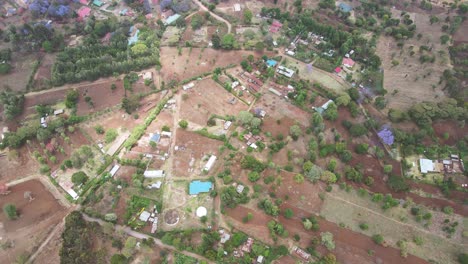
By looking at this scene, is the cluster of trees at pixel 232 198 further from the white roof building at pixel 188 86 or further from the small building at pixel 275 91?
the white roof building at pixel 188 86

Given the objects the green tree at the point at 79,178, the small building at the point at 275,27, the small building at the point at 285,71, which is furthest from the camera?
the small building at the point at 275,27

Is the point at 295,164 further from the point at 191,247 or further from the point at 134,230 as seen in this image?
the point at 134,230

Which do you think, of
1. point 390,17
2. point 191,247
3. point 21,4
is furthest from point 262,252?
point 21,4

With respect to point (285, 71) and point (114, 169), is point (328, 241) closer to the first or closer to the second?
point (114, 169)

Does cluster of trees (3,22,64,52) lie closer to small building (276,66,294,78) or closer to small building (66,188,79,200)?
small building (66,188,79,200)

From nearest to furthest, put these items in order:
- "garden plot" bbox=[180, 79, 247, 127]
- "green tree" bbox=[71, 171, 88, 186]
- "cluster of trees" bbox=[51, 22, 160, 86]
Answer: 1. "green tree" bbox=[71, 171, 88, 186]
2. "garden plot" bbox=[180, 79, 247, 127]
3. "cluster of trees" bbox=[51, 22, 160, 86]

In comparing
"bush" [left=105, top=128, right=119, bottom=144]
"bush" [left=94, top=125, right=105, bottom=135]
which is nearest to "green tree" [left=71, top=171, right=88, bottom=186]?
"bush" [left=105, top=128, right=119, bottom=144]

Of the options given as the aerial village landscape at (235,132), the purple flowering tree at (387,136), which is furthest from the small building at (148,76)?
the purple flowering tree at (387,136)
